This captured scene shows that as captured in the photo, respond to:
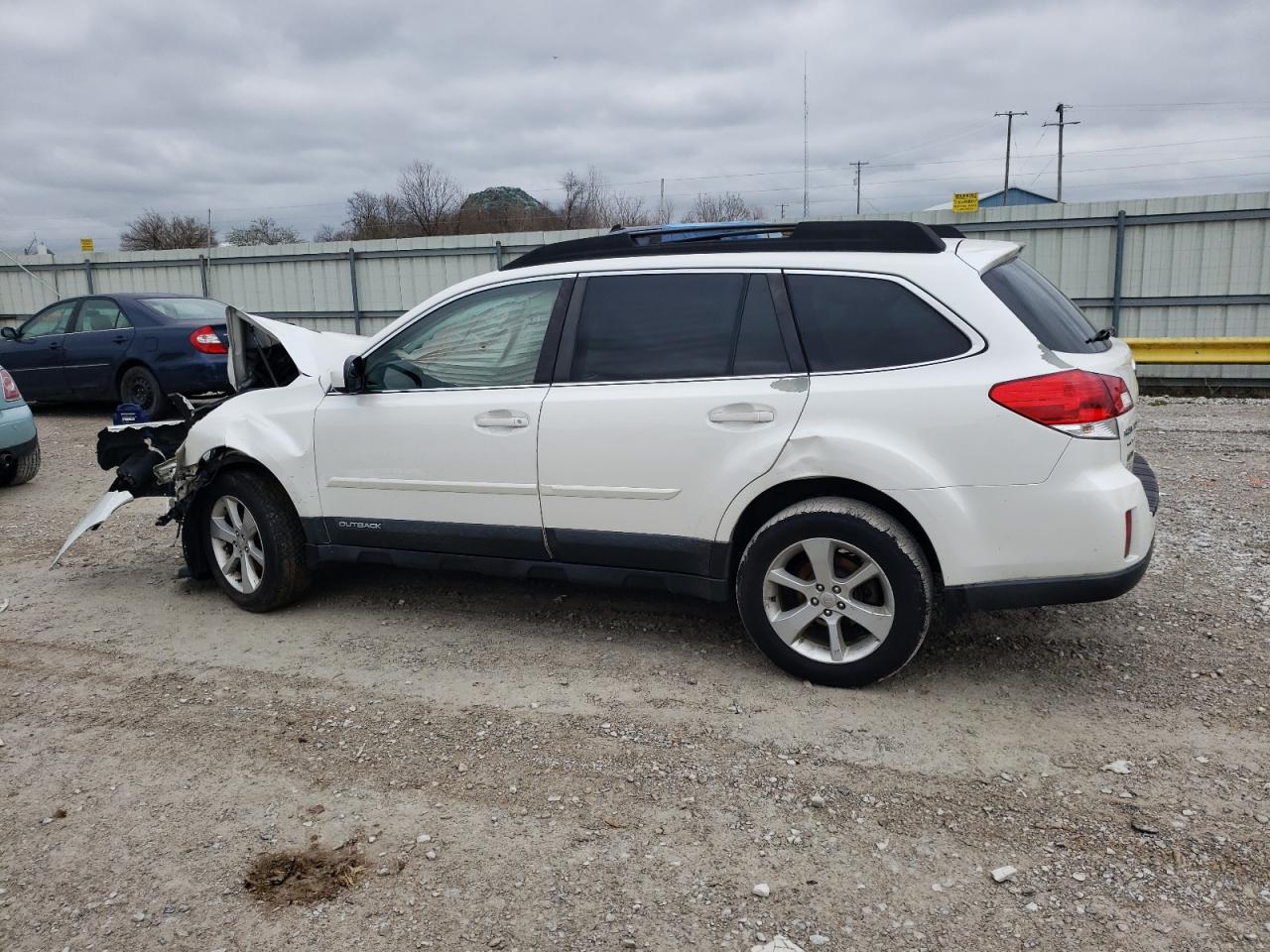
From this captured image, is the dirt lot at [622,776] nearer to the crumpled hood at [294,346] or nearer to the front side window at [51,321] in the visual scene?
the crumpled hood at [294,346]

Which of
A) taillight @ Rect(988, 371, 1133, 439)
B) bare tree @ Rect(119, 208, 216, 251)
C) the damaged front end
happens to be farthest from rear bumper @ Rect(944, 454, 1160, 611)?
bare tree @ Rect(119, 208, 216, 251)

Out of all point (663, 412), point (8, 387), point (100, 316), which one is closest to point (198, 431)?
point (663, 412)

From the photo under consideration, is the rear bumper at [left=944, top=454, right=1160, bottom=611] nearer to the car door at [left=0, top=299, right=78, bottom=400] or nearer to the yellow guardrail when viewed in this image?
the yellow guardrail

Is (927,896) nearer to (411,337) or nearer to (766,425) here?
(766,425)

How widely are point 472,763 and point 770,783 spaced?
104cm

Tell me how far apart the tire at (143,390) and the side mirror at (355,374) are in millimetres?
7325

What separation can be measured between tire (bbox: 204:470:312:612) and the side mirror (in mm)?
748

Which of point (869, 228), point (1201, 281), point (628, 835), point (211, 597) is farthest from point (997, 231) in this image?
point (628, 835)

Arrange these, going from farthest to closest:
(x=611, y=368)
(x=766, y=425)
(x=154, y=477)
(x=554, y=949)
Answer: (x=154, y=477) < (x=611, y=368) < (x=766, y=425) < (x=554, y=949)

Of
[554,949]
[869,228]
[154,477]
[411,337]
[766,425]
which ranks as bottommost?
[554,949]

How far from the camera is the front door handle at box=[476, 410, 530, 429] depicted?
4312 mm

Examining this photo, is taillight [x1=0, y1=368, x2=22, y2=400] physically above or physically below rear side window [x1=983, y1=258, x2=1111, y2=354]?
below

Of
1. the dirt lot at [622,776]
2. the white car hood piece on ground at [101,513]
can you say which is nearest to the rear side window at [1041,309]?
the dirt lot at [622,776]

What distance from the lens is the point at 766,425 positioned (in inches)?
152
